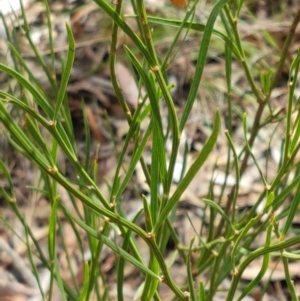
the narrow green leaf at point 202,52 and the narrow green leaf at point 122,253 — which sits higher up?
the narrow green leaf at point 202,52

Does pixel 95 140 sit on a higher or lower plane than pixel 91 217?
higher

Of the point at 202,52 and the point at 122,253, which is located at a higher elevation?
the point at 202,52

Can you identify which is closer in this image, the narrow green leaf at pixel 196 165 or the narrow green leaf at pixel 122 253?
the narrow green leaf at pixel 196 165

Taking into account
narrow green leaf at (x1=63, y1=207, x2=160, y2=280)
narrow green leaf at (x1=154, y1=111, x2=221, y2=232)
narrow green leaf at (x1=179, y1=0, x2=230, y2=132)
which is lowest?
narrow green leaf at (x1=63, y1=207, x2=160, y2=280)

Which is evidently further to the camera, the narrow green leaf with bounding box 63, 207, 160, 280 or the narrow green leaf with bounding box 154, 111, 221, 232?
the narrow green leaf with bounding box 63, 207, 160, 280

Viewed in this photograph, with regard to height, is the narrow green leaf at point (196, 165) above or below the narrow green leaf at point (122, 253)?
above

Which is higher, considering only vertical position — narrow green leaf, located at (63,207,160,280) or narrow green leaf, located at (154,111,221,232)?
narrow green leaf, located at (154,111,221,232)

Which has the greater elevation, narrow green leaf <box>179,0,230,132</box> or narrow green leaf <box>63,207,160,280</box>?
narrow green leaf <box>179,0,230,132</box>

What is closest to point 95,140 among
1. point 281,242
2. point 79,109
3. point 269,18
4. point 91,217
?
point 79,109

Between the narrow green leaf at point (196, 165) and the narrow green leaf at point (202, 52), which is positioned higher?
the narrow green leaf at point (202, 52)

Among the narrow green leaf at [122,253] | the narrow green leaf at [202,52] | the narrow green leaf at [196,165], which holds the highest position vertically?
the narrow green leaf at [202,52]

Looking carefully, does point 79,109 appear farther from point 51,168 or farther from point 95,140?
point 51,168
